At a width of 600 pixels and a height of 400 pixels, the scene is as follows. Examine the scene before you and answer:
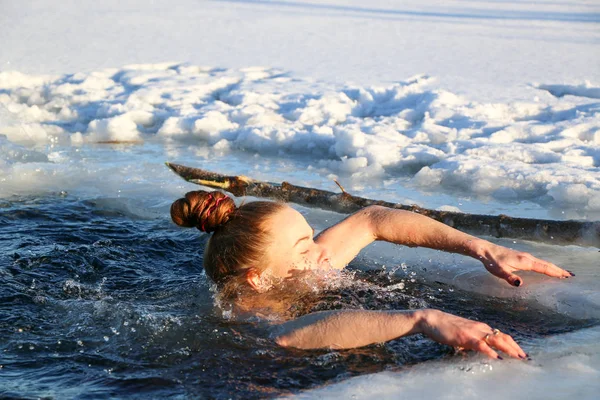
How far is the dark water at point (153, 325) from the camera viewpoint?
8.26 ft

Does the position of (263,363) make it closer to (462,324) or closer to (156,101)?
(462,324)

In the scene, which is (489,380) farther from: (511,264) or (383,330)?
(511,264)

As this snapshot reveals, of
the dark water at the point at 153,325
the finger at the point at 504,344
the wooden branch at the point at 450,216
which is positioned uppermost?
the finger at the point at 504,344

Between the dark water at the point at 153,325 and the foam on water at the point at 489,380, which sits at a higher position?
the foam on water at the point at 489,380

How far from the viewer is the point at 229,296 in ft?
9.97

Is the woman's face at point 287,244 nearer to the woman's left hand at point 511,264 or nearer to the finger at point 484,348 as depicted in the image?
the woman's left hand at point 511,264

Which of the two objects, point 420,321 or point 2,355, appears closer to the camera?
point 420,321

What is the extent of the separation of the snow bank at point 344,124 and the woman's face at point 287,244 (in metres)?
2.21

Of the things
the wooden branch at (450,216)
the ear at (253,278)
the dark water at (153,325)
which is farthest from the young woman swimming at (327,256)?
the wooden branch at (450,216)

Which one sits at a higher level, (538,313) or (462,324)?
(462,324)

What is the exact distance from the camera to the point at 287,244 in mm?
2986

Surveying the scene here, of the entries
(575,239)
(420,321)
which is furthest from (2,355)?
(575,239)

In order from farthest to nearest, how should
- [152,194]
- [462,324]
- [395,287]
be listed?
[152,194] < [395,287] < [462,324]

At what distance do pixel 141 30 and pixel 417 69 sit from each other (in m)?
5.39
